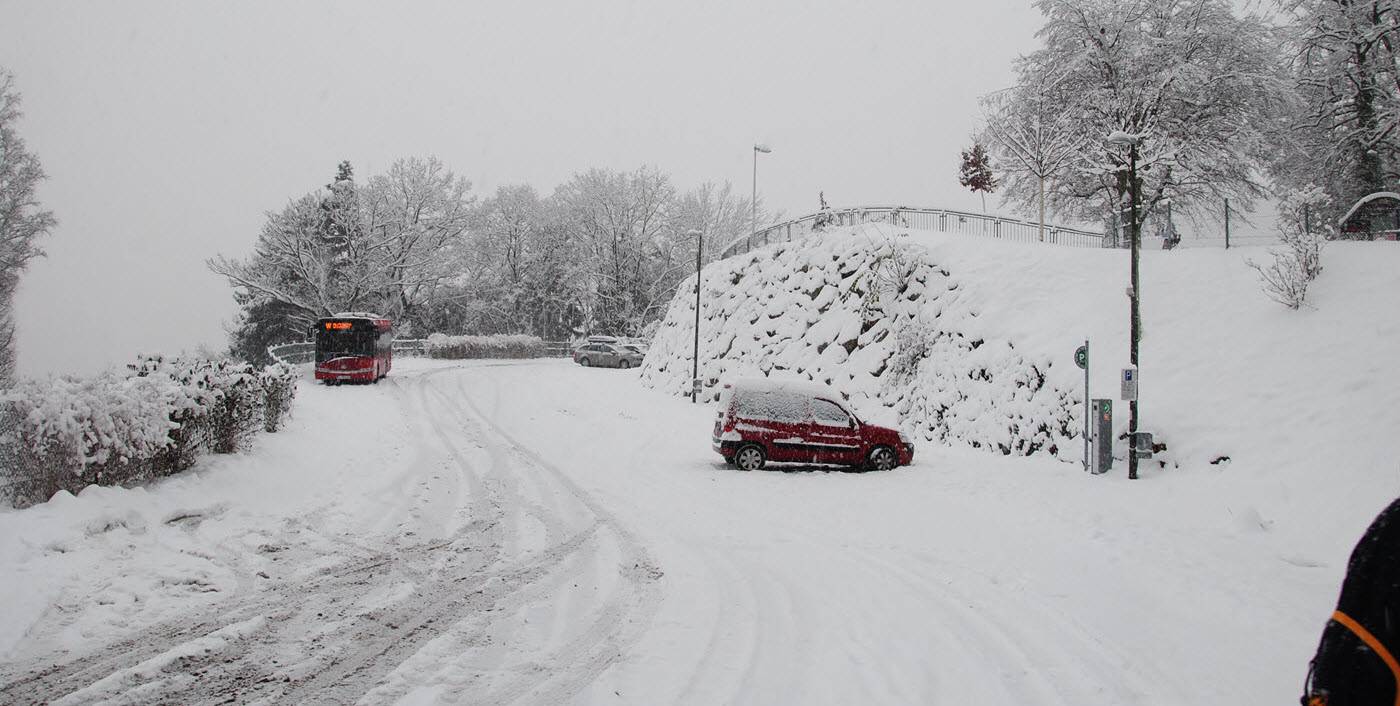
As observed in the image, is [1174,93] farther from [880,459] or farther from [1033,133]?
[880,459]

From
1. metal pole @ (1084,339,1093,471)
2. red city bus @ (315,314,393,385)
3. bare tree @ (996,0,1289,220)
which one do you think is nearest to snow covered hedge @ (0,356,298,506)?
metal pole @ (1084,339,1093,471)

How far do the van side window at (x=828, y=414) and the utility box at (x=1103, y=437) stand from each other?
4.57 meters

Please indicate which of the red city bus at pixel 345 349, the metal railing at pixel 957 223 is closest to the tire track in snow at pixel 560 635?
the metal railing at pixel 957 223

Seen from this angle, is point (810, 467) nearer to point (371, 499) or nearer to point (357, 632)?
point (371, 499)

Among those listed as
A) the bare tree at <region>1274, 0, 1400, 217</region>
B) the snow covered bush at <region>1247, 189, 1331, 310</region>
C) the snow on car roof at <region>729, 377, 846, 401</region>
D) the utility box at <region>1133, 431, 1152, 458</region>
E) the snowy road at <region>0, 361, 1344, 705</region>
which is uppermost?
the bare tree at <region>1274, 0, 1400, 217</region>

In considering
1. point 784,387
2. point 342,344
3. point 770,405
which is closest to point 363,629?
point 770,405

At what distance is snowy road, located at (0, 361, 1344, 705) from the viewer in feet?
15.2

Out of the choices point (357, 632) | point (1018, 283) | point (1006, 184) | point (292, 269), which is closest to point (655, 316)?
point (292, 269)

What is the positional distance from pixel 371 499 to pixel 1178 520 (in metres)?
11.5

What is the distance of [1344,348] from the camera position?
12.8m

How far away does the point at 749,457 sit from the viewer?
1378 cm

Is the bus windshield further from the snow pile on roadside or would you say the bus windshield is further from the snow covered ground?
the snow pile on roadside

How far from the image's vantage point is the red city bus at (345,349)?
86.0 ft

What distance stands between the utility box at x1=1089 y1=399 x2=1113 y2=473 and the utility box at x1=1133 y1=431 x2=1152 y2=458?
0.54 m
